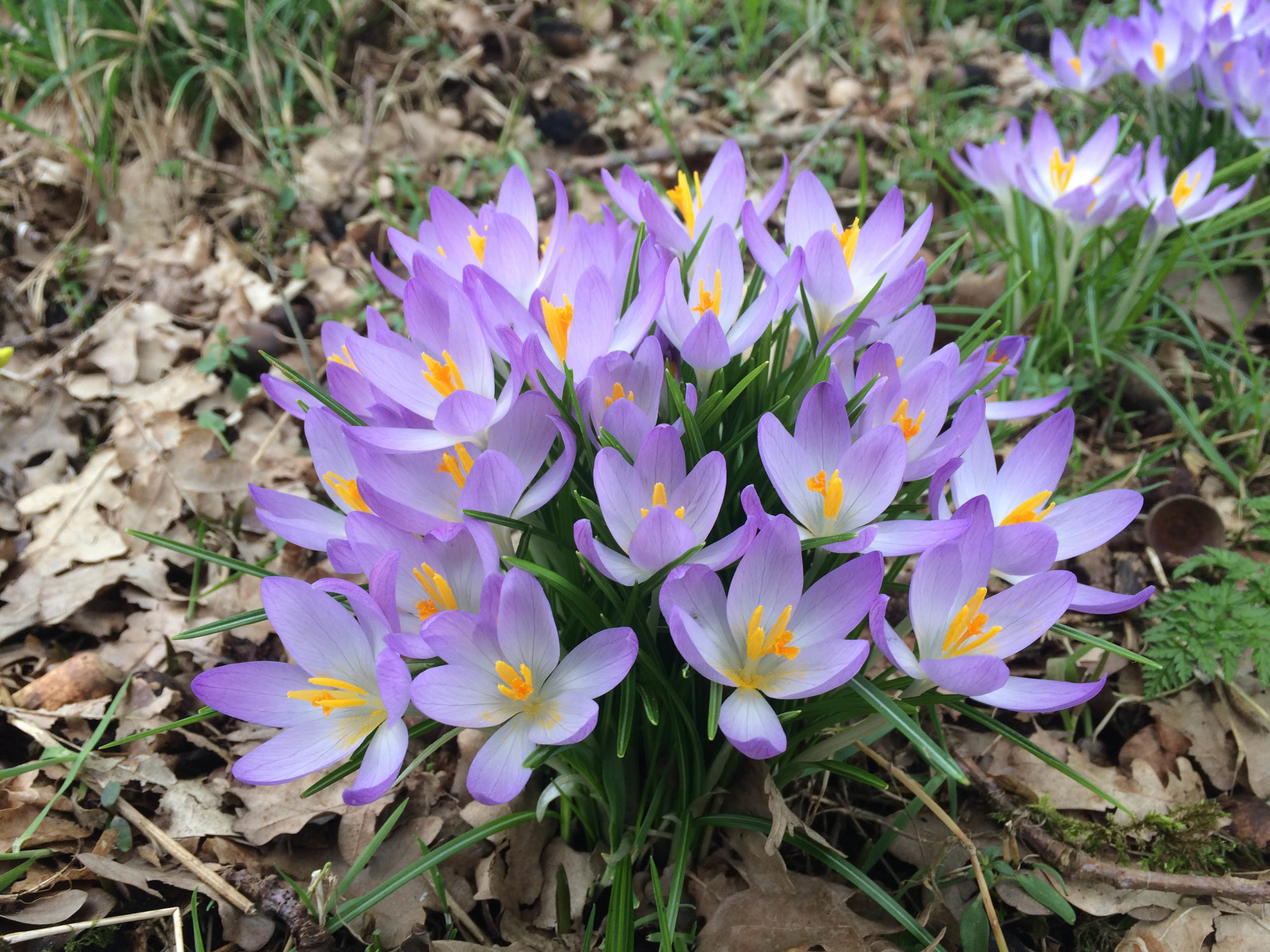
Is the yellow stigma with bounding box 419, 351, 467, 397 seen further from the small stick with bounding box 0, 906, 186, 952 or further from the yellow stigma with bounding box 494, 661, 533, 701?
the small stick with bounding box 0, 906, 186, 952

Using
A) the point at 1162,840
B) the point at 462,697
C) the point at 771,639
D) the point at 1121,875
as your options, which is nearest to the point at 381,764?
the point at 462,697

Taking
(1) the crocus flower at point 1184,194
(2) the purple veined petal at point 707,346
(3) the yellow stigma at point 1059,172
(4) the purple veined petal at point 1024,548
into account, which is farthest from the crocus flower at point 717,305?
(1) the crocus flower at point 1184,194

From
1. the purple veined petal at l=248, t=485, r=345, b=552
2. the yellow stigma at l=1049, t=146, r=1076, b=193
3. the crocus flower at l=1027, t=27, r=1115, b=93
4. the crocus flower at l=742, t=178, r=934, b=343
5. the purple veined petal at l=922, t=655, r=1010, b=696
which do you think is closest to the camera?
the purple veined petal at l=922, t=655, r=1010, b=696

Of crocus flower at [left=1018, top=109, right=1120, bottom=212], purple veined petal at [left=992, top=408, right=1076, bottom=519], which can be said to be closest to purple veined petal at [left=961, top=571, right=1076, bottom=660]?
purple veined petal at [left=992, top=408, right=1076, bottom=519]

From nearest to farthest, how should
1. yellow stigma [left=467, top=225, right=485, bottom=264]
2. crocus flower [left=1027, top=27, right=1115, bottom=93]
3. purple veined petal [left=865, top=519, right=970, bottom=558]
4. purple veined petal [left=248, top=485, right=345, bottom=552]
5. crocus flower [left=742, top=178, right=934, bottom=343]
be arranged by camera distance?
purple veined petal [left=865, top=519, right=970, bottom=558] < purple veined petal [left=248, top=485, right=345, bottom=552] < crocus flower [left=742, top=178, right=934, bottom=343] < yellow stigma [left=467, top=225, right=485, bottom=264] < crocus flower [left=1027, top=27, right=1115, bottom=93]

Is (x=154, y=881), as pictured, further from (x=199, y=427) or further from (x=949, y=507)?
(x=949, y=507)
